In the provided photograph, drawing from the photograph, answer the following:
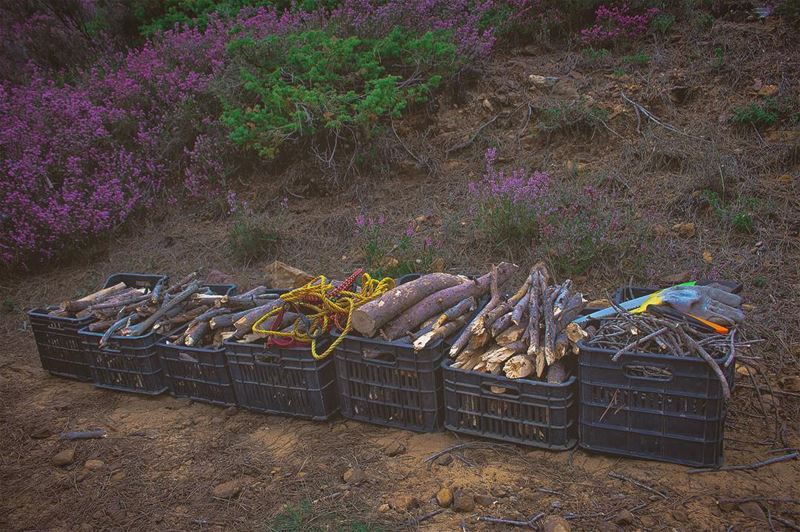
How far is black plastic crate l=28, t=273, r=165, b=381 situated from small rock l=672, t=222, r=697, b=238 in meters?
4.71

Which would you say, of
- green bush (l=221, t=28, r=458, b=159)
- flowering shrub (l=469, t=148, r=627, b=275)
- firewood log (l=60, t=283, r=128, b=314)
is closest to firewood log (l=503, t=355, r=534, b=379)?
flowering shrub (l=469, t=148, r=627, b=275)

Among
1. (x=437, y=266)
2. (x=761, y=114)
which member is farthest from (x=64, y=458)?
(x=761, y=114)

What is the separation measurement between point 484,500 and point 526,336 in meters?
0.95

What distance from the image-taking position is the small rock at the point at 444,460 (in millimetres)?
3389

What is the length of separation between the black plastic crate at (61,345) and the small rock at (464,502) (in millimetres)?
3383

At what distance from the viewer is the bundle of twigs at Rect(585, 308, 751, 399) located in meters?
2.97

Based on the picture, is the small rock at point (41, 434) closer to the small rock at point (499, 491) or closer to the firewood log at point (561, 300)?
the small rock at point (499, 491)

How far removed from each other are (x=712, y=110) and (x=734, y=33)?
1.42 m

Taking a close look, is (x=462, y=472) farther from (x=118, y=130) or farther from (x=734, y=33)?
(x=118, y=130)

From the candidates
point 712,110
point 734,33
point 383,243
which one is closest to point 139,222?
point 383,243

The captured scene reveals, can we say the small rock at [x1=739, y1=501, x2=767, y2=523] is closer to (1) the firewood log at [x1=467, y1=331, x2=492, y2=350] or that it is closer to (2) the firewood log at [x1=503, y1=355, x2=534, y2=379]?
(2) the firewood log at [x1=503, y1=355, x2=534, y2=379]

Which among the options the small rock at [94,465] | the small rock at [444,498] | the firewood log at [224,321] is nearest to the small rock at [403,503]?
the small rock at [444,498]

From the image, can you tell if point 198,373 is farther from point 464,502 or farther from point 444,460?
point 464,502

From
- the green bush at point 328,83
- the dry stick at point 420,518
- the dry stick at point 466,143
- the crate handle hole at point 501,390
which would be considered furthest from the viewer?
the dry stick at point 466,143
